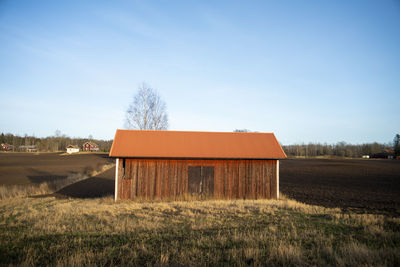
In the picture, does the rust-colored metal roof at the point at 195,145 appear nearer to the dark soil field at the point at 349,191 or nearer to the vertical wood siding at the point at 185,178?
the vertical wood siding at the point at 185,178

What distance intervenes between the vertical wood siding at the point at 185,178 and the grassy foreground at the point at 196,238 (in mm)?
4217

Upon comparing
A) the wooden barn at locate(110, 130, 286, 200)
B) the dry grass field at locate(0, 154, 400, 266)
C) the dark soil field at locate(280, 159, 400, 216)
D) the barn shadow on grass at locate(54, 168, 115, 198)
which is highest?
the wooden barn at locate(110, 130, 286, 200)

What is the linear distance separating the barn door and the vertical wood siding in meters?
0.30

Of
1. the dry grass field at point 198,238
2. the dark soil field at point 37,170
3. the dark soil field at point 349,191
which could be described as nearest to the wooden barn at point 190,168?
the dark soil field at point 349,191

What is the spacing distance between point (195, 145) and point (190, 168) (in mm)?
1699

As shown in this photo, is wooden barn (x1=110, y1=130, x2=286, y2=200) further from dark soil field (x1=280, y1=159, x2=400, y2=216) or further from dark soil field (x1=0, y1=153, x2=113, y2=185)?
dark soil field (x1=0, y1=153, x2=113, y2=185)

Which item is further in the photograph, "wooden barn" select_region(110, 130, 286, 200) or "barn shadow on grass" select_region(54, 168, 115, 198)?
"barn shadow on grass" select_region(54, 168, 115, 198)

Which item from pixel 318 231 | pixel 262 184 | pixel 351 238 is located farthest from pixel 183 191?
pixel 351 238

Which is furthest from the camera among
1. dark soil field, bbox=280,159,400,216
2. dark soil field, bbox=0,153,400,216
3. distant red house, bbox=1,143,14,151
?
distant red house, bbox=1,143,14,151

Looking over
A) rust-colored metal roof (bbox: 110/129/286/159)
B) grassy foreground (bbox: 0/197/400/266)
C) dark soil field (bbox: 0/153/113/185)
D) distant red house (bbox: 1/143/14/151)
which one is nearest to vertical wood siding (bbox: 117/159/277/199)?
rust-colored metal roof (bbox: 110/129/286/159)

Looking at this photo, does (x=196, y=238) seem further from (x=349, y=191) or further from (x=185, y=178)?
(x=349, y=191)

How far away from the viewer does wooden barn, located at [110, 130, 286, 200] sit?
1483 centimetres

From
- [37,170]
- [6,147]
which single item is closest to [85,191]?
[37,170]

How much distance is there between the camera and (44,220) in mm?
8797
